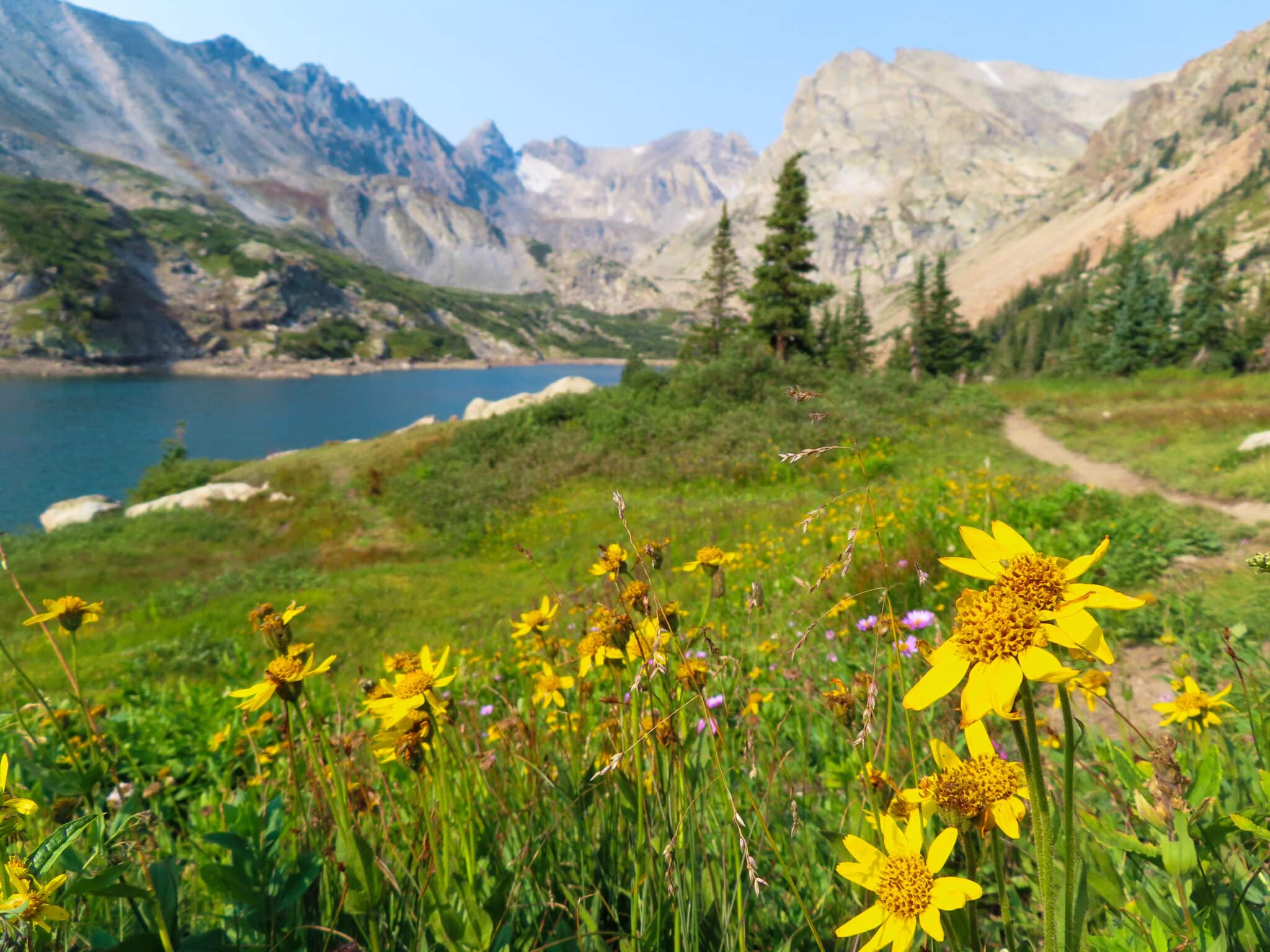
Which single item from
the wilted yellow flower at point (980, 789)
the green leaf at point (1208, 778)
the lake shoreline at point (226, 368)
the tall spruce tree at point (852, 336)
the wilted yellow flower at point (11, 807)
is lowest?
the lake shoreline at point (226, 368)

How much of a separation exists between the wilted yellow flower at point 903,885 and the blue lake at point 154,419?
38940 mm

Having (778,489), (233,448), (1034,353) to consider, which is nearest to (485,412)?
(778,489)

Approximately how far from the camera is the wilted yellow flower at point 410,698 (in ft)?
4.22

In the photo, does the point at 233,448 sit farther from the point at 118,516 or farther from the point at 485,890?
the point at 485,890

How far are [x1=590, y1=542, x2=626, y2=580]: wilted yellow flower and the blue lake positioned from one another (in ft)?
125

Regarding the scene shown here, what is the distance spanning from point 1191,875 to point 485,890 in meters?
1.86

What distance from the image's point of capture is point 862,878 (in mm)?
1089

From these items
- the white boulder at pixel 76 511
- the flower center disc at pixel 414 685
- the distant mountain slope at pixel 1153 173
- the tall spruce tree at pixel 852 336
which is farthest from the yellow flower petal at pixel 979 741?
the distant mountain slope at pixel 1153 173

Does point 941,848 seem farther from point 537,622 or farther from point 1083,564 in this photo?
point 537,622

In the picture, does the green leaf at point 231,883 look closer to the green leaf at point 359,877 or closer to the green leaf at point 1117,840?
the green leaf at point 359,877

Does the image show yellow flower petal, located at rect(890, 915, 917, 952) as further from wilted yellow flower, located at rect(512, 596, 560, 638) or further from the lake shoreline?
the lake shoreline

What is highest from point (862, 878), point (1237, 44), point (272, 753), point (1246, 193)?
point (1237, 44)

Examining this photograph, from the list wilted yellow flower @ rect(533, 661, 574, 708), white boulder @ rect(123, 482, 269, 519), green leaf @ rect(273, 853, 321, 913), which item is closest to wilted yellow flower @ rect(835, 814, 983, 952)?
wilted yellow flower @ rect(533, 661, 574, 708)

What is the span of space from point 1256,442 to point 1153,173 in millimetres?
200969
